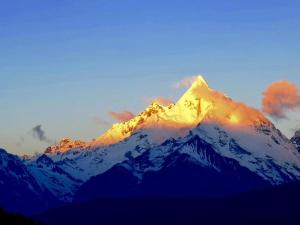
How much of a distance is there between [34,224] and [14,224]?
3.31 metres

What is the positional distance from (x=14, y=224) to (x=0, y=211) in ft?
48.1

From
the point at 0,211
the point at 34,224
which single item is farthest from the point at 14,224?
the point at 0,211

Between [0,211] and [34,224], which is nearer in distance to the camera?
[34,224]

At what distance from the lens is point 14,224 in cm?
15250

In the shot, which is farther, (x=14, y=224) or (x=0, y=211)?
(x=0, y=211)

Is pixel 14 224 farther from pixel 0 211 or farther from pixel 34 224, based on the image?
pixel 0 211

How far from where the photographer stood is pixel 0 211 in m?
166

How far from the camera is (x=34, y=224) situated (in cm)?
15400

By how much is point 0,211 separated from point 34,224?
14486mm
